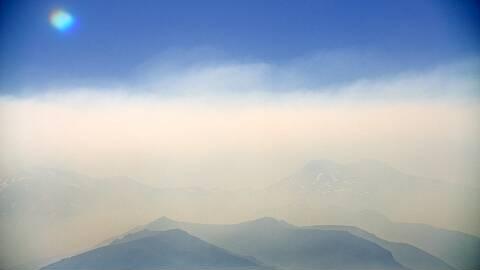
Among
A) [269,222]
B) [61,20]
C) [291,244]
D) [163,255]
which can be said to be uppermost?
[61,20]

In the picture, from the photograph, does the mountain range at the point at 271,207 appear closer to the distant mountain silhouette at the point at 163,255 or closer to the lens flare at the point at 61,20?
the distant mountain silhouette at the point at 163,255

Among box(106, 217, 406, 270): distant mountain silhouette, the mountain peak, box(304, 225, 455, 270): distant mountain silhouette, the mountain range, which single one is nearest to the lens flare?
the mountain range

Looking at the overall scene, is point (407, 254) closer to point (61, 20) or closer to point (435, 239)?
point (435, 239)

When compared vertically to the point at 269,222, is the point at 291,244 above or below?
below

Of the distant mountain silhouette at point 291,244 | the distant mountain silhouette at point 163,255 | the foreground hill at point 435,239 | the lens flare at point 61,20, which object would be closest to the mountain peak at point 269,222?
the distant mountain silhouette at point 291,244

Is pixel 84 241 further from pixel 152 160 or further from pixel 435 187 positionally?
pixel 435 187

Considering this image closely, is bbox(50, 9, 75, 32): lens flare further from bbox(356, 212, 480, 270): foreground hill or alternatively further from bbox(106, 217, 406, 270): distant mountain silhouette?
bbox(356, 212, 480, 270): foreground hill

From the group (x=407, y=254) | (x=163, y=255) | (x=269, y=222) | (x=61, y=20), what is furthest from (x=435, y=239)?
(x=61, y=20)

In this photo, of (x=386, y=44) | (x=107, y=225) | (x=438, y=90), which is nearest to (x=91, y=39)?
(x=107, y=225)
